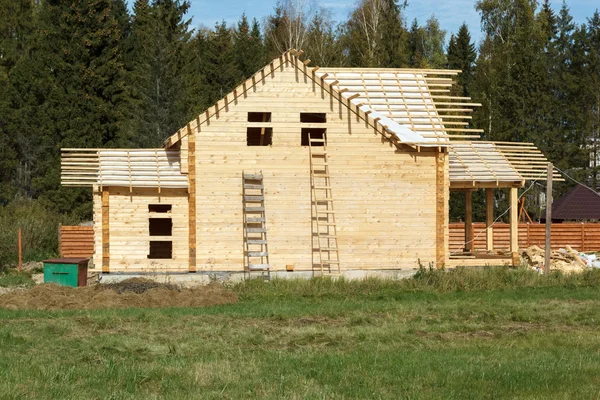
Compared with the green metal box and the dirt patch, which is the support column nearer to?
the dirt patch

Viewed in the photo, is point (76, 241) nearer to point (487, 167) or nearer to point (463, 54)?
point (487, 167)

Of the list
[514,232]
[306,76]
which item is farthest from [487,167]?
[306,76]

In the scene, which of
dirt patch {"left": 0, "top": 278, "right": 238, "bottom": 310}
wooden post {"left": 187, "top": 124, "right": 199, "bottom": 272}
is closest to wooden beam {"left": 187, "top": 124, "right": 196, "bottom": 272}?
wooden post {"left": 187, "top": 124, "right": 199, "bottom": 272}

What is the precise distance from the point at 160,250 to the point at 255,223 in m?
6.08

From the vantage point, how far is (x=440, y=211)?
2941 centimetres

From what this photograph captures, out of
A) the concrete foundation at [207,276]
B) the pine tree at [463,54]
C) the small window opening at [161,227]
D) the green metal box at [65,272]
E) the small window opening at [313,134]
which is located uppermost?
the pine tree at [463,54]

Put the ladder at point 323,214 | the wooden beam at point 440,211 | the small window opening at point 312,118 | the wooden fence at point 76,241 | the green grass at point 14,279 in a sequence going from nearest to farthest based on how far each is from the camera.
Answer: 1. the ladder at point 323,214
2. the green grass at point 14,279
3. the wooden beam at point 440,211
4. the small window opening at point 312,118
5. the wooden fence at point 76,241

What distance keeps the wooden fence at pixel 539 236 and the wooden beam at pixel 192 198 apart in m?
16.7

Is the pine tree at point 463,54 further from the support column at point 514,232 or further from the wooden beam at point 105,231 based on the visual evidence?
the wooden beam at point 105,231

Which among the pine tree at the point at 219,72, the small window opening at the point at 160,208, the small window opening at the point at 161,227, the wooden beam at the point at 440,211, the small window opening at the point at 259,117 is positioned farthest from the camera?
the pine tree at the point at 219,72

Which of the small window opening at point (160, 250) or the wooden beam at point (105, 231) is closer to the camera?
the wooden beam at point (105, 231)

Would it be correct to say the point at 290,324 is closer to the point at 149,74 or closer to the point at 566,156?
the point at 149,74

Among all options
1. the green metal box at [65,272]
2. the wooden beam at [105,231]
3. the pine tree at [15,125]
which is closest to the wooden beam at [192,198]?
the wooden beam at [105,231]

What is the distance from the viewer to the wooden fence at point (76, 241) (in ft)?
133
